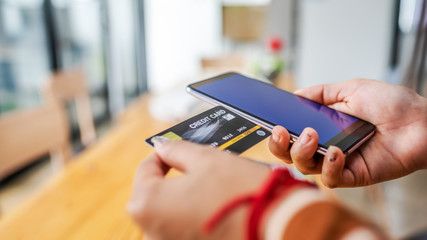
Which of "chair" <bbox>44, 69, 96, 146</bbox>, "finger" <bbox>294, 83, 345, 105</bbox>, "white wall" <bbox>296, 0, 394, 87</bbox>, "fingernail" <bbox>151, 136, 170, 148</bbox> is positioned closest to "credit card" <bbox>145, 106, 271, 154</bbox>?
"fingernail" <bbox>151, 136, 170, 148</bbox>

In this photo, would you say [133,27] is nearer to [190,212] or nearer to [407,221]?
[407,221]

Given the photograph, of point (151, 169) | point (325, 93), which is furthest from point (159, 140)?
point (325, 93)

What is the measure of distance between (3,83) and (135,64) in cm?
199

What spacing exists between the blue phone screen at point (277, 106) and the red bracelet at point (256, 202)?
0.51 feet

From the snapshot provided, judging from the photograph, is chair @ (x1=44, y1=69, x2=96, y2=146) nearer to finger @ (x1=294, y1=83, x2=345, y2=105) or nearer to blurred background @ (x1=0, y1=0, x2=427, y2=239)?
blurred background @ (x1=0, y1=0, x2=427, y2=239)

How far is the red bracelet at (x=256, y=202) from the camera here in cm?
19

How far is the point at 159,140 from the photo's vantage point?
0.28 m

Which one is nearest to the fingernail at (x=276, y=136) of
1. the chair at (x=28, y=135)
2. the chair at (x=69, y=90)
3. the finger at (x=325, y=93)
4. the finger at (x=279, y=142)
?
the finger at (x=279, y=142)

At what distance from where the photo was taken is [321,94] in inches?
17.7

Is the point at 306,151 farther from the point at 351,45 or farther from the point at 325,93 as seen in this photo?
the point at 351,45

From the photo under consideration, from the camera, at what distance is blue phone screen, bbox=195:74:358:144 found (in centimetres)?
36

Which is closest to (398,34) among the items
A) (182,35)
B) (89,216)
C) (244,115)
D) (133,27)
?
(244,115)

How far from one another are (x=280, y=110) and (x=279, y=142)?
1.9 inches

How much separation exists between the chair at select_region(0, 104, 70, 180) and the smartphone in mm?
673
